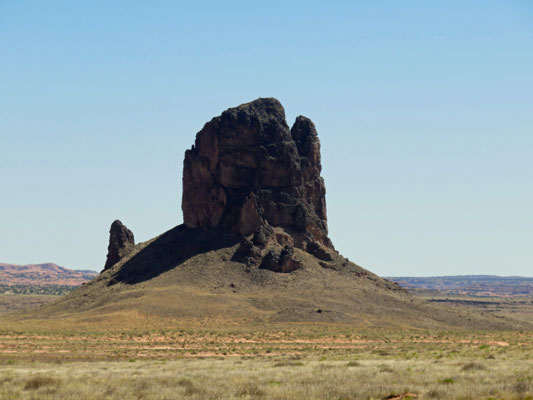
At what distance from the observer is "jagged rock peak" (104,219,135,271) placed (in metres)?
136

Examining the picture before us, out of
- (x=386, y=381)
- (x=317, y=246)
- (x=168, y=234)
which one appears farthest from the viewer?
(x=168, y=234)

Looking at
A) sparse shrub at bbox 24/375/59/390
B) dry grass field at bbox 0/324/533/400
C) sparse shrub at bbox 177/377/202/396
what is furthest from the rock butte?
sparse shrub at bbox 24/375/59/390

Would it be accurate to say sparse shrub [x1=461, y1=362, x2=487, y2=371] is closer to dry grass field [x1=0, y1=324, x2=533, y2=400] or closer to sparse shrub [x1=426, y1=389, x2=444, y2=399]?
dry grass field [x1=0, y1=324, x2=533, y2=400]

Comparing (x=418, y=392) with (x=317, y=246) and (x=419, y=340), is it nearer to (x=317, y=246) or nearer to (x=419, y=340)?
(x=419, y=340)

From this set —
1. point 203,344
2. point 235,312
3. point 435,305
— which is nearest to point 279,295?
point 235,312

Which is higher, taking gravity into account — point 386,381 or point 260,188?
point 260,188

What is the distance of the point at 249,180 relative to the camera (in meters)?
125

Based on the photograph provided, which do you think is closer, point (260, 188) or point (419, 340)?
point (419, 340)

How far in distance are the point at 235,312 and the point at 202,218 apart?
28492mm

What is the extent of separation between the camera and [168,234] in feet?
443

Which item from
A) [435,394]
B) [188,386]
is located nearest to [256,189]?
[188,386]

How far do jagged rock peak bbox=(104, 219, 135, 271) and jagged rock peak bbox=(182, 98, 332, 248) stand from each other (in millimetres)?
13431

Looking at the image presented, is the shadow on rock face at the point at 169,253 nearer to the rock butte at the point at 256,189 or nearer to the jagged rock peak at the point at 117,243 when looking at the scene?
the rock butte at the point at 256,189

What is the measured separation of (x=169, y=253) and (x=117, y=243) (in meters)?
14.6
